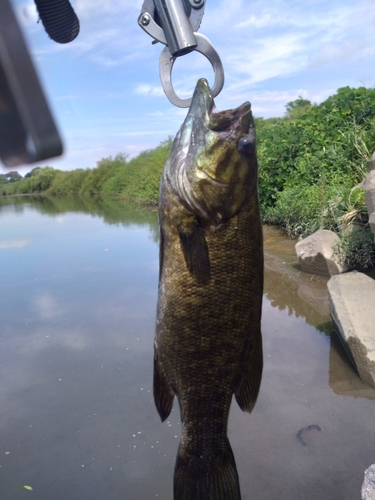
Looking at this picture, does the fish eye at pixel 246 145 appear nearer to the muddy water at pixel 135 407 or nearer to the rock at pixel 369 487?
the rock at pixel 369 487

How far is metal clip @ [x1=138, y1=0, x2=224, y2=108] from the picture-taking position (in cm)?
160

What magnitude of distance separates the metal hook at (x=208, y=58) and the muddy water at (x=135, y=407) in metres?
2.94

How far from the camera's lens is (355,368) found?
4.94m

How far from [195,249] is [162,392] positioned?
69 centimetres

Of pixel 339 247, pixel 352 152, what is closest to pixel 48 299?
pixel 339 247

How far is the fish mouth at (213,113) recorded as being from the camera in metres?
1.78

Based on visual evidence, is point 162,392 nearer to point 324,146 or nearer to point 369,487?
point 369,487

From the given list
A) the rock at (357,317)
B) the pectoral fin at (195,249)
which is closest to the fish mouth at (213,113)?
the pectoral fin at (195,249)

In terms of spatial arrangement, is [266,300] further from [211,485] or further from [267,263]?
[211,485]

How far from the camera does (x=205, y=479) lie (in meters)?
1.98

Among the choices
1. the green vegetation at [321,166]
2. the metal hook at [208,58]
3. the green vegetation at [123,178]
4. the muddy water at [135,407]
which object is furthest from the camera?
the green vegetation at [123,178]

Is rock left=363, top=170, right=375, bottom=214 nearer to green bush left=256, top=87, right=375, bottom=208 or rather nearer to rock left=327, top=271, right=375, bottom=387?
rock left=327, top=271, right=375, bottom=387

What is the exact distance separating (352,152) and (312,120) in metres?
2.95

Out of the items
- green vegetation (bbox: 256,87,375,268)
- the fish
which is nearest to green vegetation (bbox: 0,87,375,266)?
green vegetation (bbox: 256,87,375,268)
